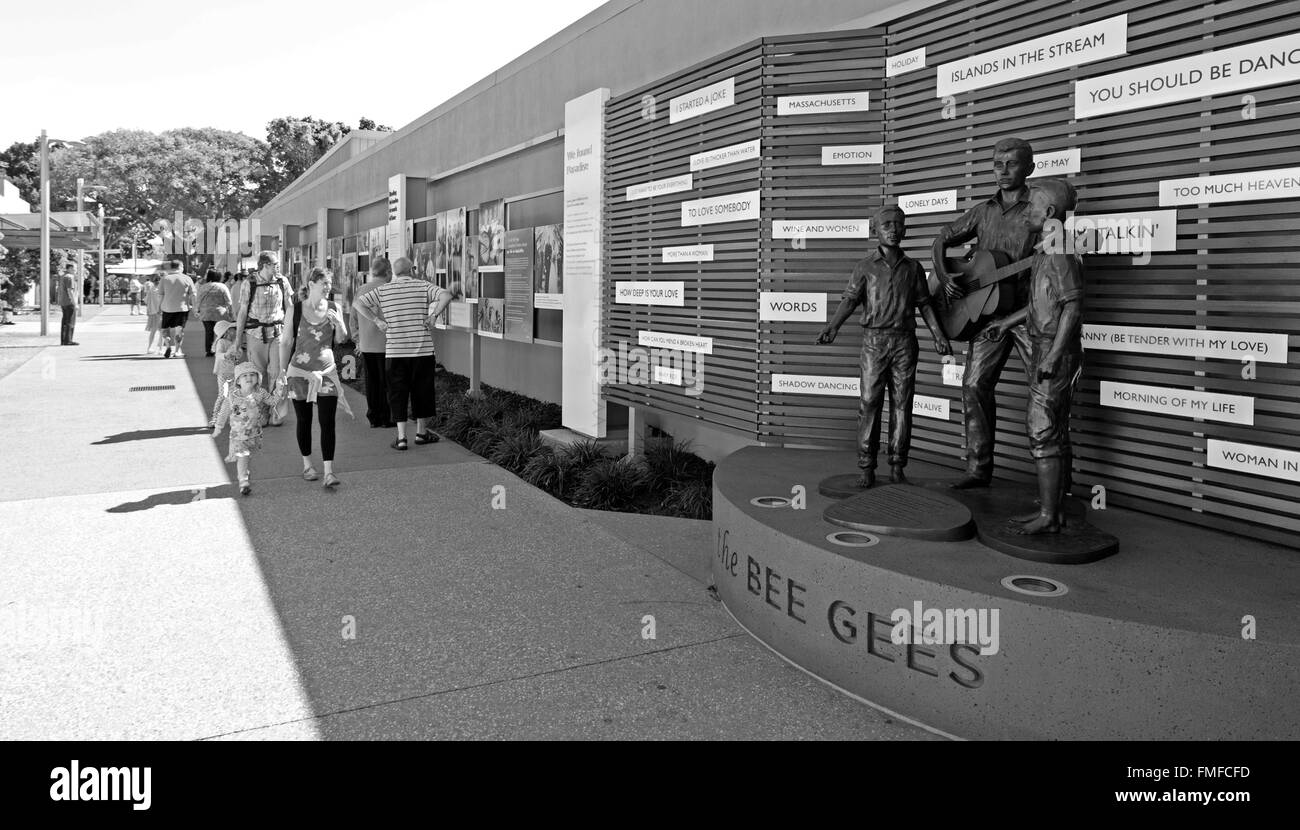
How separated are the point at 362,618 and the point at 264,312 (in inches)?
238

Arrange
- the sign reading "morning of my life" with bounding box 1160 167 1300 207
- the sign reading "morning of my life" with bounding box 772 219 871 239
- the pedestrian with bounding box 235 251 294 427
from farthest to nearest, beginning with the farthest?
the pedestrian with bounding box 235 251 294 427
the sign reading "morning of my life" with bounding box 772 219 871 239
the sign reading "morning of my life" with bounding box 1160 167 1300 207

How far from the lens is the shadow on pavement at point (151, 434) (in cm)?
1118

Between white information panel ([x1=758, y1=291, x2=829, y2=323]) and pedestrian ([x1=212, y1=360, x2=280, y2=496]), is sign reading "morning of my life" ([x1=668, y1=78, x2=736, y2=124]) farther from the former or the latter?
pedestrian ([x1=212, y1=360, x2=280, y2=496])

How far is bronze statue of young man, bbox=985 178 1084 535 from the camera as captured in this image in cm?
445

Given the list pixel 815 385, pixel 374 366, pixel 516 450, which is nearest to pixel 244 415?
pixel 516 450

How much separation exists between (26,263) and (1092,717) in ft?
162

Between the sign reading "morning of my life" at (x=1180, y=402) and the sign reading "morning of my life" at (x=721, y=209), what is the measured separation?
3230 mm

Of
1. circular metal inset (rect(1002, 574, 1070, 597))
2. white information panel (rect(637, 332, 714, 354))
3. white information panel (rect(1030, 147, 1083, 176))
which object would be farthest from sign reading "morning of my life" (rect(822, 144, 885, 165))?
circular metal inset (rect(1002, 574, 1070, 597))

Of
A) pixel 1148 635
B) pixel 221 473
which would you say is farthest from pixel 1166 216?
pixel 221 473

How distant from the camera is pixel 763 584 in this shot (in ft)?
16.4

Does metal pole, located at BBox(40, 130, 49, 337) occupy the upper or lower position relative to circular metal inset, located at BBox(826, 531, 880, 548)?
upper

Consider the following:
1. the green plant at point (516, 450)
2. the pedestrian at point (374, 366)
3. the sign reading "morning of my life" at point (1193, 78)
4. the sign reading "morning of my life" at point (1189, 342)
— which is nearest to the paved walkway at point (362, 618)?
the green plant at point (516, 450)

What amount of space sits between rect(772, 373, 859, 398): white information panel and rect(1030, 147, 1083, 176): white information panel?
2046mm

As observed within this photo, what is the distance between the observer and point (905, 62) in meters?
6.72
